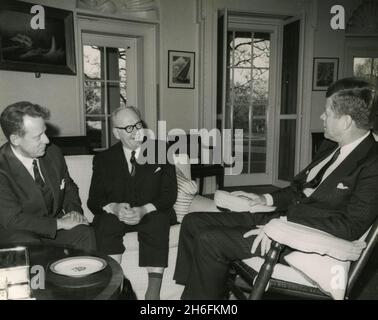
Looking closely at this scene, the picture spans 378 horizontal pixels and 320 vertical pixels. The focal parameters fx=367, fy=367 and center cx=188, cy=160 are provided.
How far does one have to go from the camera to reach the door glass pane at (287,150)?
19.2ft

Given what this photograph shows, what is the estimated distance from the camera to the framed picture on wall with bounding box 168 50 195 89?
5.30 m

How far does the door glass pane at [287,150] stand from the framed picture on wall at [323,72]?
705 mm

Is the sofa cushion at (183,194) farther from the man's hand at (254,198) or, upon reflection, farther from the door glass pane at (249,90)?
the door glass pane at (249,90)

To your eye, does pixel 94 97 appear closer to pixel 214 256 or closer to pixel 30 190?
pixel 30 190

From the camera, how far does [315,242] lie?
1361 millimetres

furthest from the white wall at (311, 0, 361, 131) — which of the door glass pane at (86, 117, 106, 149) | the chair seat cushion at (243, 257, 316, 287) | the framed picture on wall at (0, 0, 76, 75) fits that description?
the chair seat cushion at (243, 257, 316, 287)

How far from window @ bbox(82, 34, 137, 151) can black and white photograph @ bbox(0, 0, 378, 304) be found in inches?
0.8

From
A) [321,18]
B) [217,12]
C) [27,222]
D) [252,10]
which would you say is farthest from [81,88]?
[321,18]

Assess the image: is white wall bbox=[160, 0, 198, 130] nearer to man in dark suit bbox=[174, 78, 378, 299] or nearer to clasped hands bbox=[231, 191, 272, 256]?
clasped hands bbox=[231, 191, 272, 256]

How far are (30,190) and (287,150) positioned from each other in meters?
4.74

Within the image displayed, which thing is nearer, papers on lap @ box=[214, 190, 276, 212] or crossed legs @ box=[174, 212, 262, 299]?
crossed legs @ box=[174, 212, 262, 299]

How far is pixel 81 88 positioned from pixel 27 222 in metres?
3.14
